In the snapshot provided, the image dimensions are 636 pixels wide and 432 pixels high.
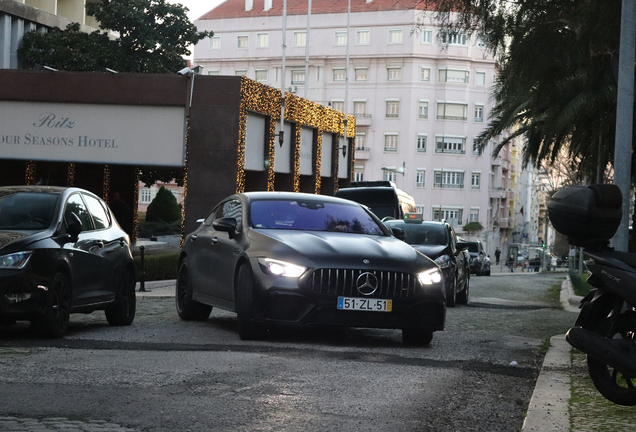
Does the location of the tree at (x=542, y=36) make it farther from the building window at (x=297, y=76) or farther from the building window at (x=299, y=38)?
the building window at (x=297, y=76)

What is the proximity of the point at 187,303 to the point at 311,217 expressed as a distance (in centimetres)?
216

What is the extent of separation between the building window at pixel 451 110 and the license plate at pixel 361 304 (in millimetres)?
84008

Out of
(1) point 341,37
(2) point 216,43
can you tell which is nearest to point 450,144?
(1) point 341,37

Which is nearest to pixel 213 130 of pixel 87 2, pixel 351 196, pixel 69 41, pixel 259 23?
pixel 351 196

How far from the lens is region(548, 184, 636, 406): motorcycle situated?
19.4 ft

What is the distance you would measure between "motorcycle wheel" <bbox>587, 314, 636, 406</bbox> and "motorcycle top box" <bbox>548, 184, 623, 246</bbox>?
1.64 feet

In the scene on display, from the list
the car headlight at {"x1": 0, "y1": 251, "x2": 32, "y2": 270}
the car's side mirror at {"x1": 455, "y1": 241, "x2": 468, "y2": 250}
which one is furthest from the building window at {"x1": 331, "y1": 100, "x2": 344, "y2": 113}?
the car headlight at {"x1": 0, "y1": 251, "x2": 32, "y2": 270}

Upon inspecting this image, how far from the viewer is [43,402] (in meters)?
6.10

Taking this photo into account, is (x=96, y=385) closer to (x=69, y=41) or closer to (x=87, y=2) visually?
(x=69, y=41)

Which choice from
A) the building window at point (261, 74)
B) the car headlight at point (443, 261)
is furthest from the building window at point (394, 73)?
the car headlight at point (443, 261)

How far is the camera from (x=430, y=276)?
1031 centimetres

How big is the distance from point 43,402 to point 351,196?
27.5 meters

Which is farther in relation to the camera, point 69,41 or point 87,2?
point 87,2

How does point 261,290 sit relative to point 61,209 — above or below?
below
